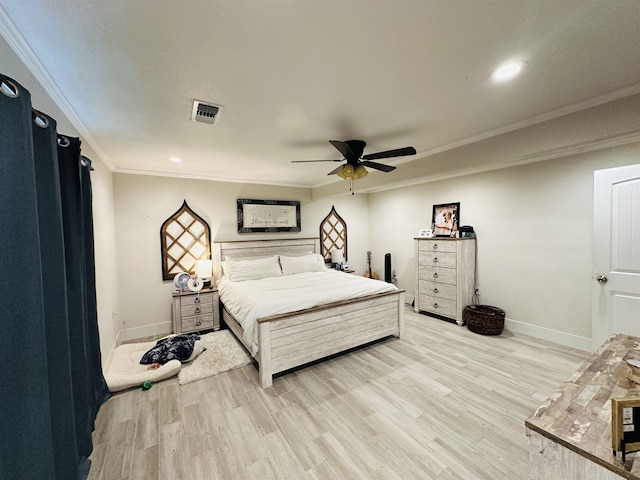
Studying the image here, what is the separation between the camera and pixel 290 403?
7.34 ft

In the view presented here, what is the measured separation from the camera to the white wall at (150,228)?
3674mm

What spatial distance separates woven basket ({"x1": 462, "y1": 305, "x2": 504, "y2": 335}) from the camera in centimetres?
348

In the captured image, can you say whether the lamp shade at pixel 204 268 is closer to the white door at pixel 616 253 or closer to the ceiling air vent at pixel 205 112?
the ceiling air vent at pixel 205 112

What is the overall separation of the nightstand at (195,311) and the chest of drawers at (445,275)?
3.43 metres

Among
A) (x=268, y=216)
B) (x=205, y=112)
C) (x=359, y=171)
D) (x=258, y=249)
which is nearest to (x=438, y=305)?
(x=359, y=171)

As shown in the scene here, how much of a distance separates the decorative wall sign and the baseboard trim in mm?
3846

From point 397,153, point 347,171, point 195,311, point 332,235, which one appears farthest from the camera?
point 332,235

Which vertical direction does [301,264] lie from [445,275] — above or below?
above

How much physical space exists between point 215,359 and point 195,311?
105cm

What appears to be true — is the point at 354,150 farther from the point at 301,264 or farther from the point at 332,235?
the point at 332,235

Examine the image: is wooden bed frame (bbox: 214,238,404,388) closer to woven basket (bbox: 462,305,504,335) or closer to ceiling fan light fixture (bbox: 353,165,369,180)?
woven basket (bbox: 462,305,504,335)

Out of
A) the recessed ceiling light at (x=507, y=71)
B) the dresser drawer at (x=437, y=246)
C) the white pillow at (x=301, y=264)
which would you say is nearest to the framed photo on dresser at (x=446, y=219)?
the dresser drawer at (x=437, y=246)

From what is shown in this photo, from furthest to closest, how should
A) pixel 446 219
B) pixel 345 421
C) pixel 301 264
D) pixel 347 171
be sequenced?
pixel 301 264 < pixel 446 219 < pixel 347 171 < pixel 345 421

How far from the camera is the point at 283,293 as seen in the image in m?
3.18
